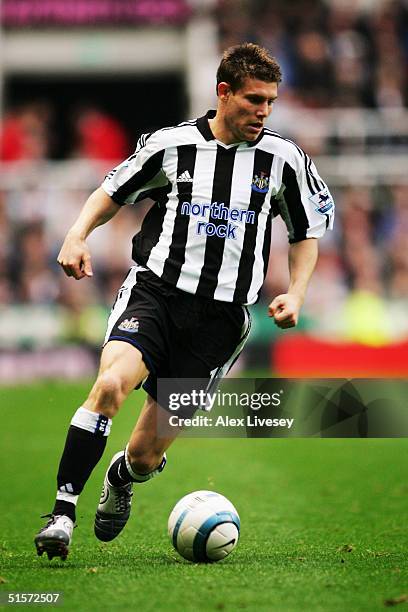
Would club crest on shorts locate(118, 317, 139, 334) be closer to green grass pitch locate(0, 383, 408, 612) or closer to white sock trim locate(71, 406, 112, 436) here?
white sock trim locate(71, 406, 112, 436)

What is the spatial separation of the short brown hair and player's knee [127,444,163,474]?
1.67 metres

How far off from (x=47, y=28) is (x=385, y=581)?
19144 millimetres

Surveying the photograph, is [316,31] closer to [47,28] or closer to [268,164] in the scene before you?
[47,28]

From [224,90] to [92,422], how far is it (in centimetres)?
158

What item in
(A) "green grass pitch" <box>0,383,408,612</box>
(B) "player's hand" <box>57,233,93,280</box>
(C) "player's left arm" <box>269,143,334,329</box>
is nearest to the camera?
(A) "green grass pitch" <box>0,383,408,612</box>

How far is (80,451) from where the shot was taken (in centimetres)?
495

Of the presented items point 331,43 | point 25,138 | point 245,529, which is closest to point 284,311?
point 245,529

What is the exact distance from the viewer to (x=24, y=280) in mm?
16031

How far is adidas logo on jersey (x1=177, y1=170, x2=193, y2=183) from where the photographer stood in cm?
540

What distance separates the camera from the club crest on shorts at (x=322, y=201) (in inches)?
221

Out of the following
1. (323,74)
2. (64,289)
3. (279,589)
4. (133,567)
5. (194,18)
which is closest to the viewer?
(279,589)

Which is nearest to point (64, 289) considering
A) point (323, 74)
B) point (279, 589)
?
point (323, 74)

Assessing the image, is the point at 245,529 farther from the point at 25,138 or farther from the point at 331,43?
the point at 331,43

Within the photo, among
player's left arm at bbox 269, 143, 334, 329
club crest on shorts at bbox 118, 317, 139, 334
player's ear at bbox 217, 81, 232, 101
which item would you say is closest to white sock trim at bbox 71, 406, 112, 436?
club crest on shorts at bbox 118, 317, 139, 334
